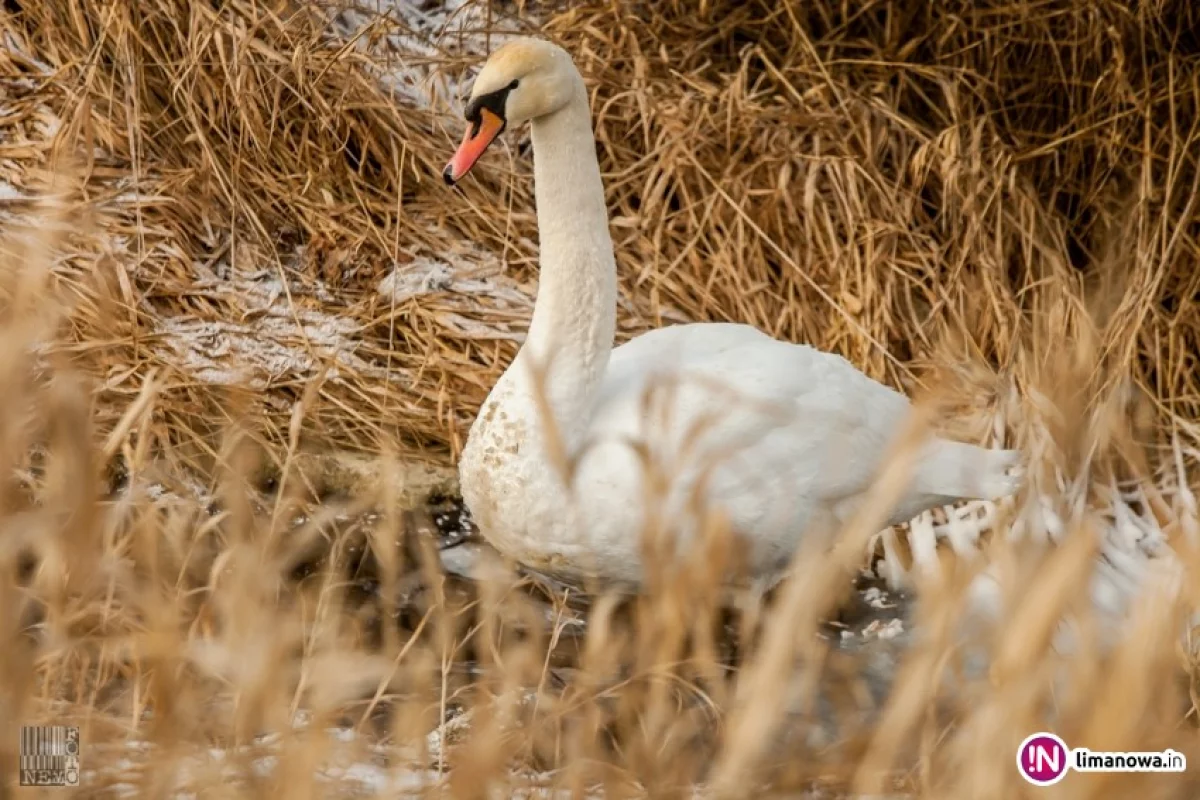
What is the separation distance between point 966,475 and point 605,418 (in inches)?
30.4

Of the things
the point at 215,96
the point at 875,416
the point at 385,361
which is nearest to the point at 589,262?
the point at 875,416

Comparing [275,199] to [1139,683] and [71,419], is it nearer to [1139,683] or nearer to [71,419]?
[71,419]

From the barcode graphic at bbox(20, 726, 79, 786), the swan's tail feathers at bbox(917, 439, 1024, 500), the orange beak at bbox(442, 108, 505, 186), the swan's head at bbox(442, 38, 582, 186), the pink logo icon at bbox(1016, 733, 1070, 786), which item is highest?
the swan's head at bbox(442, 38, 582, 186)

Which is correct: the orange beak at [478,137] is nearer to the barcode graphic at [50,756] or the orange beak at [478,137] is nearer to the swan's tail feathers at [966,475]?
the swan's tail feathers at [966,475]

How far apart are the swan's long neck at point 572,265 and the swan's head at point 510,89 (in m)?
0.08

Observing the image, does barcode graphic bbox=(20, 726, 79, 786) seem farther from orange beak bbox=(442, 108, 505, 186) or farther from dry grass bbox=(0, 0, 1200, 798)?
orange beak bbox=(442, 108, 505, 186)

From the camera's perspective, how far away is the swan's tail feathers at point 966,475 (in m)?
3.12

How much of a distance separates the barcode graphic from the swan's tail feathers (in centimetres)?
194

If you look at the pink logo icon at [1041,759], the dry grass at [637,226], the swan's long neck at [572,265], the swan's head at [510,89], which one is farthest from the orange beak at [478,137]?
the pink logo icon at [1041,759]

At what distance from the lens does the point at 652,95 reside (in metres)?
4.62

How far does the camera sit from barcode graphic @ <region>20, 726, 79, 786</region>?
1568 mm

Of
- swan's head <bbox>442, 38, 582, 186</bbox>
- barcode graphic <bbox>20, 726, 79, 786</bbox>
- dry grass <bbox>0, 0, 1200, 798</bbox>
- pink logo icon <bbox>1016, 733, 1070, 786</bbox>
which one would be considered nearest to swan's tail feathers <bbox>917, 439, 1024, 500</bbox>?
dry grass <bbox>0, 0, 1200, 798</bbox>

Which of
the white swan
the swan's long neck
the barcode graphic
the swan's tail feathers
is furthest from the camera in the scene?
the swan's tail feathers

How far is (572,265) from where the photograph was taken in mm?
3082
